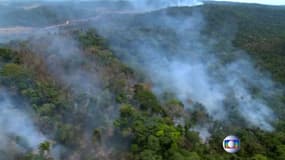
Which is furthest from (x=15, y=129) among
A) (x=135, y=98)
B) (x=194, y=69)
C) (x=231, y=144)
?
(x=194, y=69)

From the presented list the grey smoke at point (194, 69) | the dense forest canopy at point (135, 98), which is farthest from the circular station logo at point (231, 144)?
the grey smoke at point (194, 69)

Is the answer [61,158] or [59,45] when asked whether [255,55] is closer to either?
[59,45]

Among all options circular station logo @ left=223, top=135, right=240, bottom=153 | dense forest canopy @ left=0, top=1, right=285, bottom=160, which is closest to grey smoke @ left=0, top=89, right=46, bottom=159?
dense forest canopy @ left=0, top=1, right=285, bottom=160

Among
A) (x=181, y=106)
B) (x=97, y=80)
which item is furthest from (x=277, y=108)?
(x=97, y=80)

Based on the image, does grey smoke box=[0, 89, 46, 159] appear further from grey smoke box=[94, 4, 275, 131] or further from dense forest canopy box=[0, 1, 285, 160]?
grey smoke box=[94, 4, 275, 131]

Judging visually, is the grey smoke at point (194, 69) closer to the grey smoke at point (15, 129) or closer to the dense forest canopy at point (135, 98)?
the dense forest canopy at point (135, 98)

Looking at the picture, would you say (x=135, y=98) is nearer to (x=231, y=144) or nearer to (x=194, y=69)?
(x=231, y=144)
